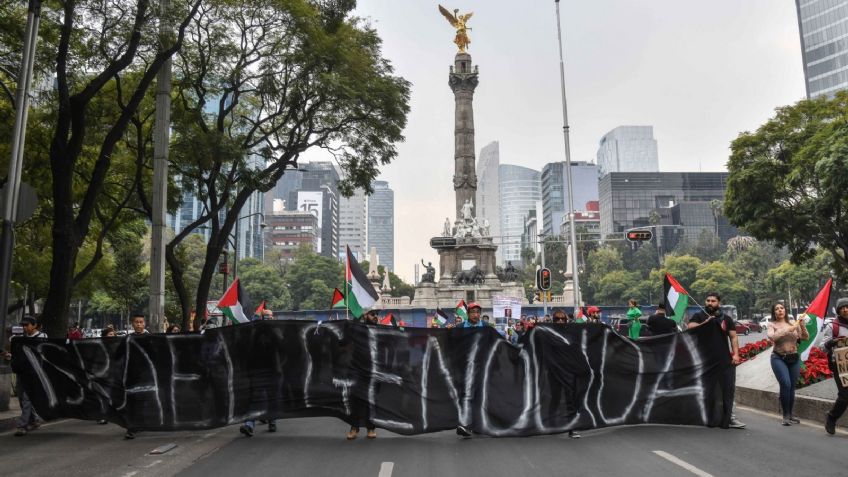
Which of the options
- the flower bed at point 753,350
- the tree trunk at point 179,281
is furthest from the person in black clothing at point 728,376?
the tree trunk at point 179,281

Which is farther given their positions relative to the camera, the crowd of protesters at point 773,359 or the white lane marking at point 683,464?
the crowd of protesters at point 773,359

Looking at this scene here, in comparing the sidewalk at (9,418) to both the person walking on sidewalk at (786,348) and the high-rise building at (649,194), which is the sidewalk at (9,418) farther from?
the high-rise building at (649,194)

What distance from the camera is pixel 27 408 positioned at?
9.95m

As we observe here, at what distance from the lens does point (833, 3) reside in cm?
10275

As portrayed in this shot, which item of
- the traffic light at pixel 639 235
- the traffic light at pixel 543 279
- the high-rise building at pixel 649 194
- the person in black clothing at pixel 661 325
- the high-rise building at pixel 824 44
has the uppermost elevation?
the high-rise building at pixel 824 44

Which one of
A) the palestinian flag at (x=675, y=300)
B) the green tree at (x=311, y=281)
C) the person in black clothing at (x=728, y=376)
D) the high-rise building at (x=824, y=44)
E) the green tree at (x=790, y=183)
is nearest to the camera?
the person in black clothing at (x=728, y=376)

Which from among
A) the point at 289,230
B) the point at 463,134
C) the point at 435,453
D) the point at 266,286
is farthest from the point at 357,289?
the point at 289,230

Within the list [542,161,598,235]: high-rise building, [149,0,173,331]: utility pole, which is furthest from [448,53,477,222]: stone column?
[542,161,598,235]: high-rise building

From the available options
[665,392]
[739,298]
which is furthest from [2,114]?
[739,298]

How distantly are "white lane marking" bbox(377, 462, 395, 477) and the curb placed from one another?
653cm

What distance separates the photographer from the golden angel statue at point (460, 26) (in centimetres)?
6969

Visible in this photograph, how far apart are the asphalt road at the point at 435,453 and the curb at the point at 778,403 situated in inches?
14.6

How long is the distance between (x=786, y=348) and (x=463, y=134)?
57.6m

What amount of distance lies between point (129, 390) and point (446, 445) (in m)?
4.81
